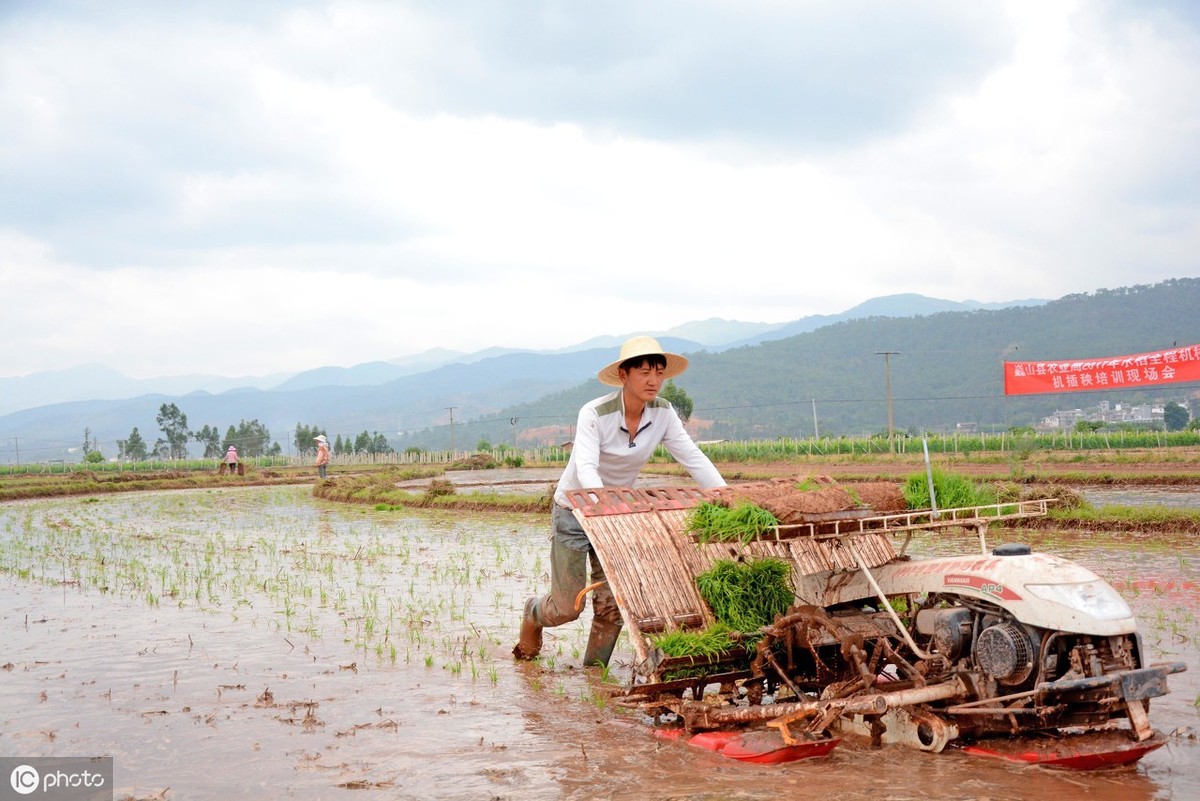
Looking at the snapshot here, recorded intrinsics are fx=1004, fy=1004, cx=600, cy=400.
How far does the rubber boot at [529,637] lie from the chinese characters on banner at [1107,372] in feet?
70.2

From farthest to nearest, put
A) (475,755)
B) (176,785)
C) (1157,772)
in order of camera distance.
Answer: (475,755)
(176,785)
(1157,772)

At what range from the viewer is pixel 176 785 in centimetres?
432

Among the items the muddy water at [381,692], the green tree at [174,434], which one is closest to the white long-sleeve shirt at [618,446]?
the muddy water at [381,692]

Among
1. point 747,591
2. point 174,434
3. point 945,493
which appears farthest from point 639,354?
point 174,434

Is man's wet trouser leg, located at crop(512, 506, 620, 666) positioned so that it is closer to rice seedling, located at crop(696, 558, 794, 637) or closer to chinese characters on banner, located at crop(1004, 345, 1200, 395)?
rice seedling, located at crop(696, 558, 794, 637)

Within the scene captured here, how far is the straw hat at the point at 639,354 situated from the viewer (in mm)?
5461

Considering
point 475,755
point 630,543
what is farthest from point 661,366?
point 475,755

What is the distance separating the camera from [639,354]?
214 inches

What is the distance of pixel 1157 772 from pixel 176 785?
4.08 m

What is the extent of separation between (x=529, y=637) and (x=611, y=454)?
1.57 metres

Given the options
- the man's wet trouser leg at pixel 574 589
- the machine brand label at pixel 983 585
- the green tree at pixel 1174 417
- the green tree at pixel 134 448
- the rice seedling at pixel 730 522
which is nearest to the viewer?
the machine brand label at pixel 983 585

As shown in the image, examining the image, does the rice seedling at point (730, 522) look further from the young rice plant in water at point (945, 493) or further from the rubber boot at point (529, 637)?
the rubber boot at point (529, 637)

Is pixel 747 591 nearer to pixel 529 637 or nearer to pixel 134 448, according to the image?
pixel 529 637

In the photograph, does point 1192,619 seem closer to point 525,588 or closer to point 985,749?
point 985,749
